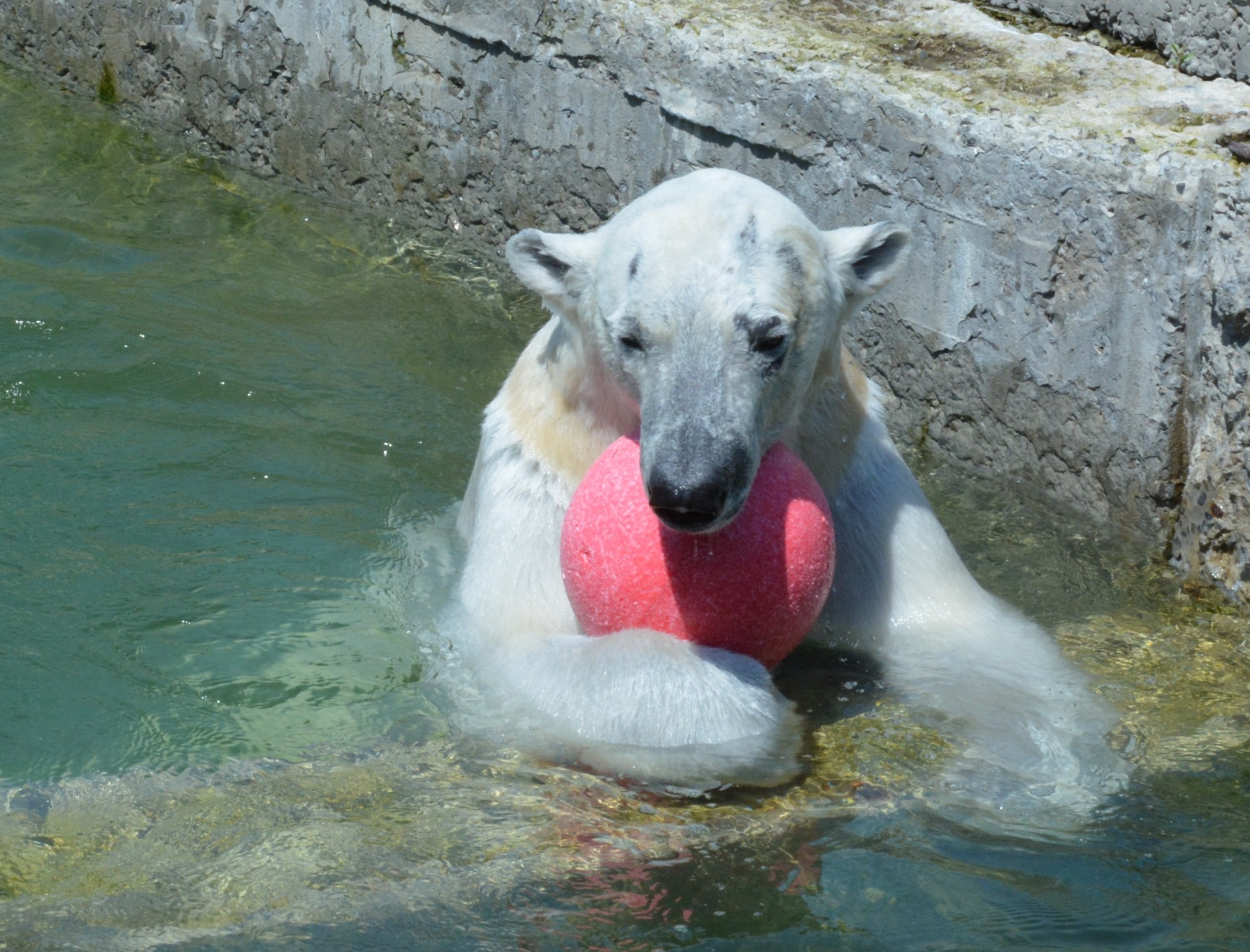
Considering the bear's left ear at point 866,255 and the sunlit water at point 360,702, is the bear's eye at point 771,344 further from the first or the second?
the sunlit water at point 360,702

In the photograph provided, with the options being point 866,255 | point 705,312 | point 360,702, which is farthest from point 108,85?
point 705,312

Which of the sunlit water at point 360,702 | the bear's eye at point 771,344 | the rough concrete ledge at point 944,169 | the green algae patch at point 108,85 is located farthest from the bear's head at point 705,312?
the green algae patch at point 108,85

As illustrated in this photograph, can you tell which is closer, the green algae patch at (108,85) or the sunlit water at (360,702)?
the sunlit water at (360,702)

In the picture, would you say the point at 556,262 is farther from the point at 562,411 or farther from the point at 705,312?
the point at 705,312

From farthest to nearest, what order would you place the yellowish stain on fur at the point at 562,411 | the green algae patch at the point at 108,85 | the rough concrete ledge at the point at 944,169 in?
the green algae patch at the point at 108,85 < the rough concrete ledge at the point at 944,169 < the yellowish stain on fur at the point at 562,411

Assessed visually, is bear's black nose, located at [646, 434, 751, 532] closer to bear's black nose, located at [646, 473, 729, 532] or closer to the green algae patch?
bear's black nose, located at [646, 473, 729, 532]

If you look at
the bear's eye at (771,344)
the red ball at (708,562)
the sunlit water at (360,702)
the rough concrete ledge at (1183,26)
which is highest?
the rough concrete ledge at (1183,26)

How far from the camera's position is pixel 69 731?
142 inches

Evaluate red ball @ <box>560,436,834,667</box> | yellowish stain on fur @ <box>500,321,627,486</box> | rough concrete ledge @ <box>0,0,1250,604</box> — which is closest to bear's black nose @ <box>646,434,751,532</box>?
red ball @ <box>560,436,834,667</box>

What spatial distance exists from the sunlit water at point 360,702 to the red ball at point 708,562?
351mm

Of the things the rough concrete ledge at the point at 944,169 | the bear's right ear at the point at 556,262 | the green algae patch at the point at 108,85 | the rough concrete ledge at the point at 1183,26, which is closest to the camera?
the bear's right ear at the point at 556,262

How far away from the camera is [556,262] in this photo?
11.6 feet

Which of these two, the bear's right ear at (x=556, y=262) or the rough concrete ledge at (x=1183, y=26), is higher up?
the rough concrete ledge at (x=1183, y=26)

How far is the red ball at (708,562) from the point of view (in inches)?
125
